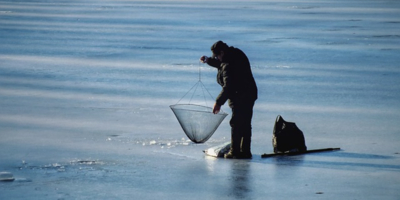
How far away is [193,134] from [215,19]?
818 inches

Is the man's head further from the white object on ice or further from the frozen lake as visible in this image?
the white object on ice

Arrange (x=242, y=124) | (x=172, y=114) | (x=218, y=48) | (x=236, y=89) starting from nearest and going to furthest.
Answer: (x=218, y=48) < (x=236, y=89) < (x=242, y=124) < (x=172, y=114)

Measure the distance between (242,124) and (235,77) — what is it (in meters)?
0.49

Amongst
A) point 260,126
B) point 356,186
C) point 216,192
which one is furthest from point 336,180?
point 260,126

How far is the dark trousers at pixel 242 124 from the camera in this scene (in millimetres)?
9195

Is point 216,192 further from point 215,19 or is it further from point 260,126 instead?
point 215,19

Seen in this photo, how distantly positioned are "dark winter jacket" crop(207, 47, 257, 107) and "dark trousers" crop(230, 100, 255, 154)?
60 mm

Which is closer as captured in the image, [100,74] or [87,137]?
[87,137]

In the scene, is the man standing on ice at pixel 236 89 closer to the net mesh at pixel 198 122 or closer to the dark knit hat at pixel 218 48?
the dark knit hat at pixel 218 48

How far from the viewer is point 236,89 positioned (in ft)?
29.9

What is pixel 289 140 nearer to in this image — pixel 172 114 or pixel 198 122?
pixel 198 122

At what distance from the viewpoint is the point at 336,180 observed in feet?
26.9

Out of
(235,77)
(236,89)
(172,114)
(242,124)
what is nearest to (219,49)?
(235,77)

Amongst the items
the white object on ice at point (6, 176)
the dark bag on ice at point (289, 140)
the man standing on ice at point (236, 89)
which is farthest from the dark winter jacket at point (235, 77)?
the white object on ice at point (6, 176)
